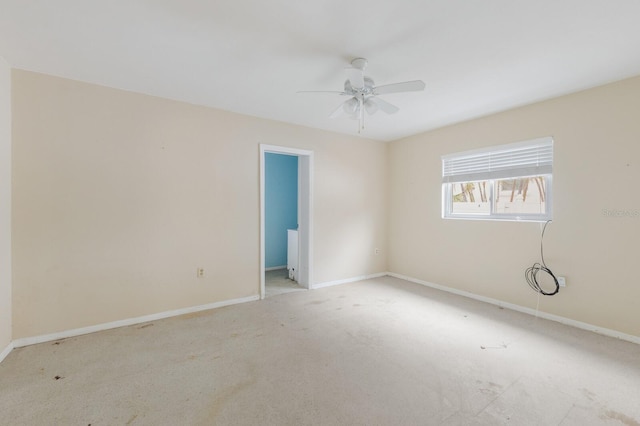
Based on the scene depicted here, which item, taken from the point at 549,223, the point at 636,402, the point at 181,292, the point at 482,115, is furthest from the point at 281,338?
the point at 482,115

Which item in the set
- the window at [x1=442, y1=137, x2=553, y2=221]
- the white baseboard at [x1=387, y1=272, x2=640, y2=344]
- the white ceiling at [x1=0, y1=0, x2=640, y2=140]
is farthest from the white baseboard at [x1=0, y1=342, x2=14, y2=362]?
the window at [x1=442, y1=137, x2=553, y2=221]

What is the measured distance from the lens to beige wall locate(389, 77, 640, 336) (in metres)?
2.65

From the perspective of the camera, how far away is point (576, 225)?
296cm

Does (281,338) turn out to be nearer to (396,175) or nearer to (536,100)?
(396,175)

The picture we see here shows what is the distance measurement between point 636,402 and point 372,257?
11.2 ft

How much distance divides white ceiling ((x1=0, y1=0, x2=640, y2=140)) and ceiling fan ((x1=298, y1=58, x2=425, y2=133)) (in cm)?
12

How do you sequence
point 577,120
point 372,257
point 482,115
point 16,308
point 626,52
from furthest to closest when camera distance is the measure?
point 372,257
point 482,115
point 577,120
point 16,308
point 626,52

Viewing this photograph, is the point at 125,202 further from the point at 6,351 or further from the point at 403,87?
the point at 403,87

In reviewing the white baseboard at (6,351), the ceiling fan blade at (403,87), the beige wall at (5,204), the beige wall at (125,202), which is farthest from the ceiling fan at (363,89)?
the white baseboard at (6,351)

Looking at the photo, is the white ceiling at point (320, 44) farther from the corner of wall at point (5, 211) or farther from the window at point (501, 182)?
the window at point (501, 182)

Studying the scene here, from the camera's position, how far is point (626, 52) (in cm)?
220

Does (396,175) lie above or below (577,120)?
below

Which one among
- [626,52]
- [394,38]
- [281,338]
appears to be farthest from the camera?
[281,338]

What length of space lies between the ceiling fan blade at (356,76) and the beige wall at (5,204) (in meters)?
2.92
